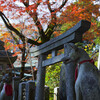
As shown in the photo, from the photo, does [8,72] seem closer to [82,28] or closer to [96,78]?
[82,28]

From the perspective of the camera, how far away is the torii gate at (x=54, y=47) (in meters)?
4.67

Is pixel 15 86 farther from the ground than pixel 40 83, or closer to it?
closer to it

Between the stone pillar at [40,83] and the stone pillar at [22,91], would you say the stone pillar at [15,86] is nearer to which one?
the stone pillar at [22,91]

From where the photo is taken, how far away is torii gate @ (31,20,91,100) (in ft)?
15.3

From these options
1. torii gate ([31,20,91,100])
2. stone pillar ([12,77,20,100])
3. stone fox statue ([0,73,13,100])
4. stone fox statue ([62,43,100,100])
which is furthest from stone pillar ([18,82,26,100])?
stone fox statue ([62,43,100,100])

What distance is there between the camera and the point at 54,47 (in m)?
5.89

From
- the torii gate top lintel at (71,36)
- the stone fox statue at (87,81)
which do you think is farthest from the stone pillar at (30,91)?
the stone fox statue at (87,81)

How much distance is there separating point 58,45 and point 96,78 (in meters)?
2.35

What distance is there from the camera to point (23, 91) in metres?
7.59

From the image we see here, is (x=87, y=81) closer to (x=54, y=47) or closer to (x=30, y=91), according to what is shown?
(x=54, y=47)

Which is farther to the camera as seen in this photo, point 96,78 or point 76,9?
Answer: point 76,9

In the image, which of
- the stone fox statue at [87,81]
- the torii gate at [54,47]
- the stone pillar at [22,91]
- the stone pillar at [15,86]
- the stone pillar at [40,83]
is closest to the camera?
the stone fox statue at [87,81]

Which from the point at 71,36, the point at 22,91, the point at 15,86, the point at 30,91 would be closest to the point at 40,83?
the point at 30,91

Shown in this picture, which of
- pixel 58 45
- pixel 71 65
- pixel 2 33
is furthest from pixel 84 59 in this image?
pixel 2 33
